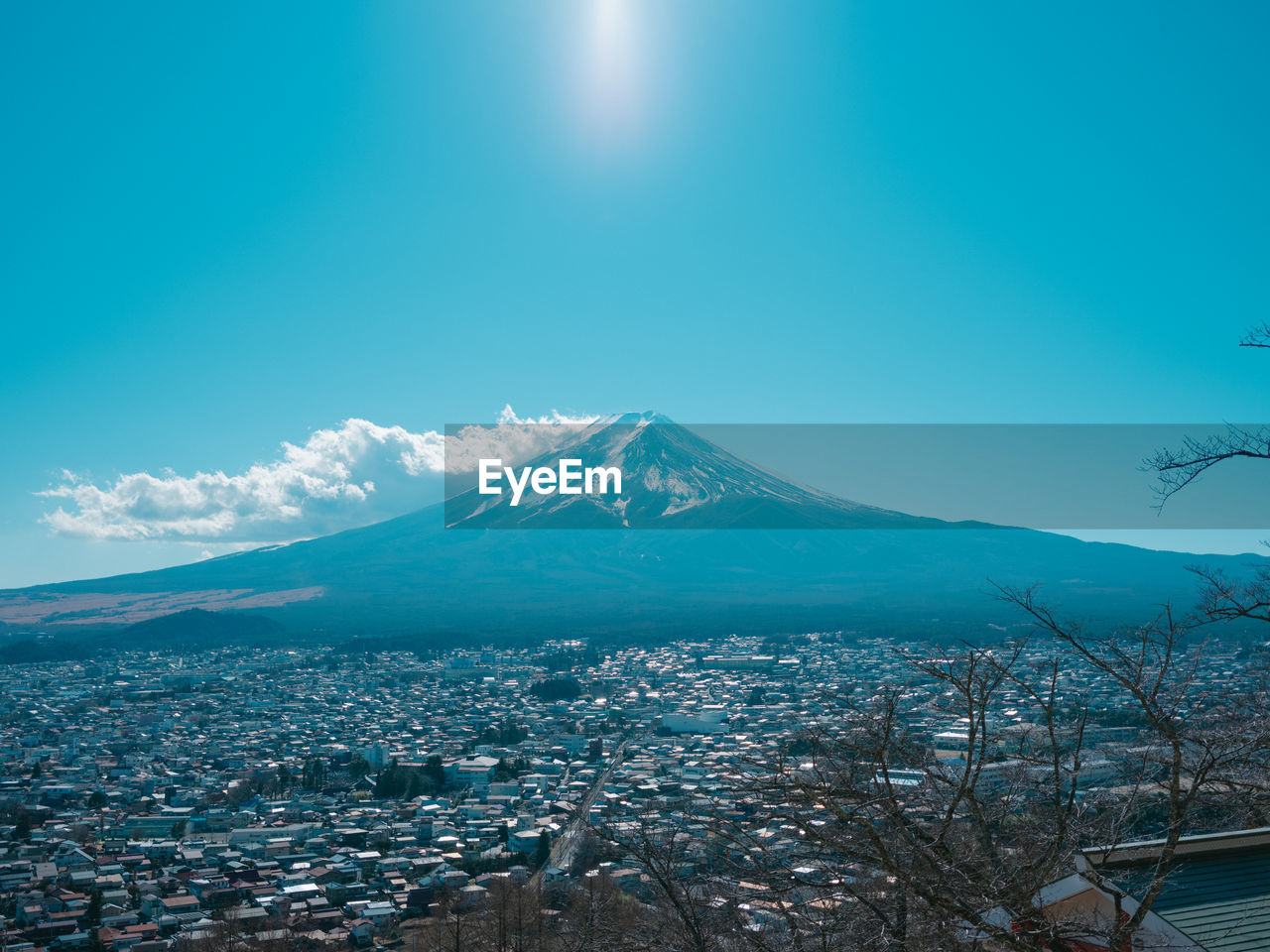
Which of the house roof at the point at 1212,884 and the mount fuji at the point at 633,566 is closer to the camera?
the house roof at the point at 1212,884

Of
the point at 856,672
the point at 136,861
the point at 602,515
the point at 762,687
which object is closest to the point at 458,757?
the point at 136,861

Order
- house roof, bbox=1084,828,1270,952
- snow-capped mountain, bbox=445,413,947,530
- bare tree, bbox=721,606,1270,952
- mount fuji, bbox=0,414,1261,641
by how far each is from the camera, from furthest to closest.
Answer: snow-capped mountain, bbox=445,413,947,530 < mount fuji, bbox=0,414,1261,641 < house roof, bbox=1084,828,1270,952 < bare tree, bbox=721,606,1270,952

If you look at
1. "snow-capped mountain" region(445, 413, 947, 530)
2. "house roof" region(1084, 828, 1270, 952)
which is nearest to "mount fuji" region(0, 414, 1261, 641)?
"snow-capped mountain" region(445, 413, 947, 530)

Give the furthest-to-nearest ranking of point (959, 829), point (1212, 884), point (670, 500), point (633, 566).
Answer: point (670, 500) → point (633, 566) → point (959, 829) → point (1212, 884)

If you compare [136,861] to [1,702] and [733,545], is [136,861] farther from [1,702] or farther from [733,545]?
[733,545]

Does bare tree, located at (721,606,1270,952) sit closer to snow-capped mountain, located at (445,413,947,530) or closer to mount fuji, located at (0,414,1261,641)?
mount fuji, located at (0,414,1261,641)

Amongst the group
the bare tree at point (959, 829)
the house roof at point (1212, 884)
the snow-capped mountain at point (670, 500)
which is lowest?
the house roof at point (1212, 884)

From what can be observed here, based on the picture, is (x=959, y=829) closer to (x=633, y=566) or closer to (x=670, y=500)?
(x=633, y=566)

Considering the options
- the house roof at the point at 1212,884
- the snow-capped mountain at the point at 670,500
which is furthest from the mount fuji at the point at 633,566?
the house roof at the point at 1212,884

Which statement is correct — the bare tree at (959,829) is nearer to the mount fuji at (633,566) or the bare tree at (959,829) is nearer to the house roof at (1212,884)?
the house roof at (1212,884)

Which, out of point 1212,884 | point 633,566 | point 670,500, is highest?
point 670,500

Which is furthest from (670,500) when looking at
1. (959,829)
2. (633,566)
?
(959,829)
